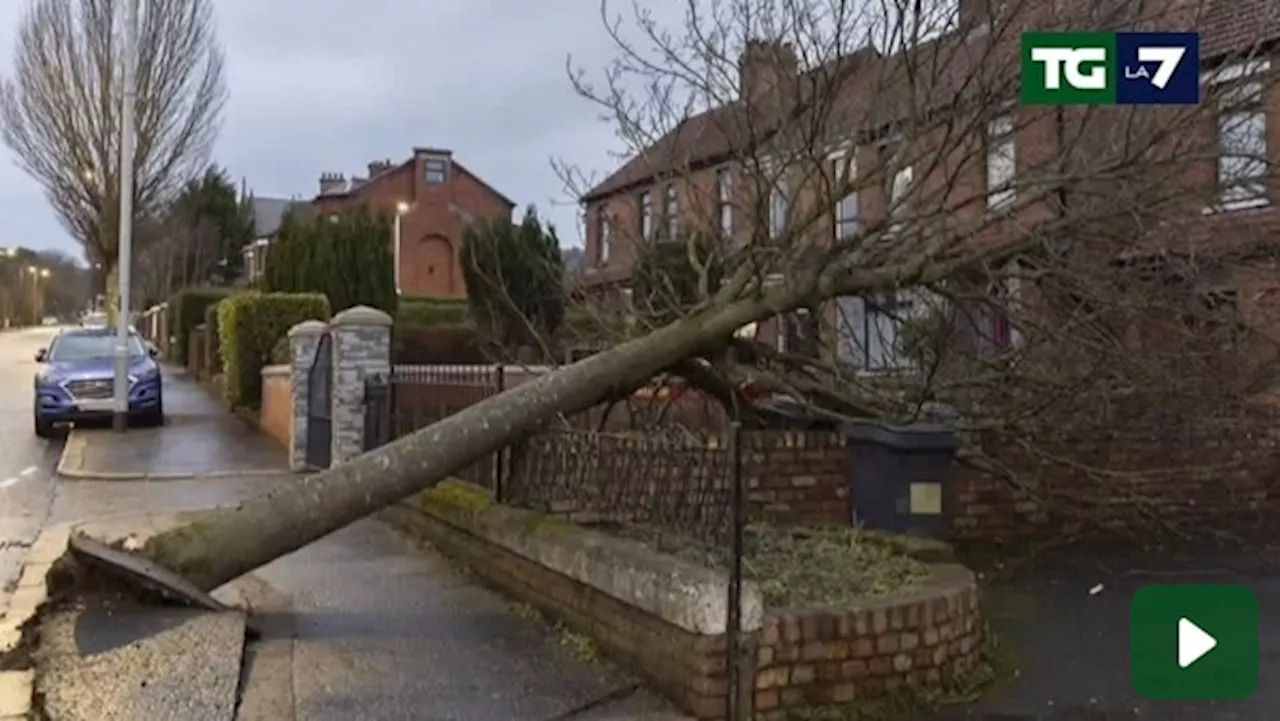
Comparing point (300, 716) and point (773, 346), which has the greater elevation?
point (773, 346)

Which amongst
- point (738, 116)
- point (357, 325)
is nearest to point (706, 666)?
point (738, 116)

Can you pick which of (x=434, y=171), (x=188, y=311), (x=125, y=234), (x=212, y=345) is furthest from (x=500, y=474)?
(x=434, y=171)

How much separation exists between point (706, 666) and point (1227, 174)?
389 cm

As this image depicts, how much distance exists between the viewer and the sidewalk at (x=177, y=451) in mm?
13344

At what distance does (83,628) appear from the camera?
616cm

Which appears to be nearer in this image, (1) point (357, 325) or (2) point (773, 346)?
(2) point (773, 346)

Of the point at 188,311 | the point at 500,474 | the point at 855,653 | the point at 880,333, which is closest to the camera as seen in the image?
the point at 855,653

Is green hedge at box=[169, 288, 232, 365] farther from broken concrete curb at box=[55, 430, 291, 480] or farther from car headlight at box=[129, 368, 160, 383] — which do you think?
broken concrete curb at box=[55, 430, 291, 480]

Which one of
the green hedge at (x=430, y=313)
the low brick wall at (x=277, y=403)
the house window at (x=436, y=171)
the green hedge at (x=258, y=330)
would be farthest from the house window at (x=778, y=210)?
the house window at (x=436, y=171)

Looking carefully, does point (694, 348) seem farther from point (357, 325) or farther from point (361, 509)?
point (357, 325)

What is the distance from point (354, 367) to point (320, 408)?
1138 mm

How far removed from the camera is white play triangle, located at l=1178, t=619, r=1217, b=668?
558 centimetres

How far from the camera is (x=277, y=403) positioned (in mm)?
16375

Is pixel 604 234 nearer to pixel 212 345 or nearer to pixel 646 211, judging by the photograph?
pixel 646 211
